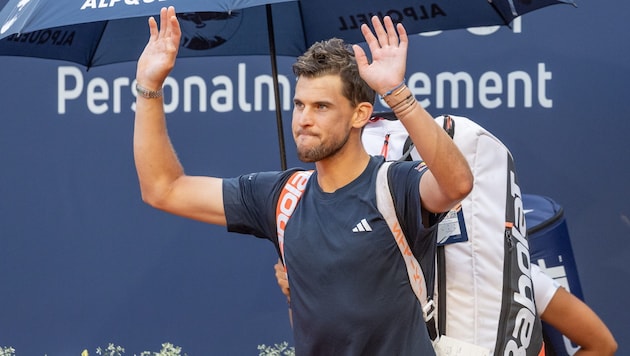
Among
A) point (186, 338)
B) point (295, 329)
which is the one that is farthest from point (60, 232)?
point (295, 329)

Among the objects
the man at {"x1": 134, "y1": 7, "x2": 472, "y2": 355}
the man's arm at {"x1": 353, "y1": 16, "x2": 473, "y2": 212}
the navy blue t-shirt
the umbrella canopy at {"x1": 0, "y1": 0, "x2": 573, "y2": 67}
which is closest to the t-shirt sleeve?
the man at {"x1": 134, "y1": 7, "x2": 472, "y2": 355}

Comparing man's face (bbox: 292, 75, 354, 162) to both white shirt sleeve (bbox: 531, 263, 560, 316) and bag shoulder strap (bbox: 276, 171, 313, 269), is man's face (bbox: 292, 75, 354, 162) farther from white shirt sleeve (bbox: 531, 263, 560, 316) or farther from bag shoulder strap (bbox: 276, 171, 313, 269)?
white shirt sleeve (bbox: 531, 263, 560, 316)

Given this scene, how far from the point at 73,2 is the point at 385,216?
1.01 m

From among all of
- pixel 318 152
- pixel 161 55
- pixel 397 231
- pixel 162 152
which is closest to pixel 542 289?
pixel 397 231

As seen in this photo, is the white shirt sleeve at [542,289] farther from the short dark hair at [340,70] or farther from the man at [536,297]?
the short dark hair at [340,70]

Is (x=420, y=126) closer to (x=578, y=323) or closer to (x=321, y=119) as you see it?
(x=321, y=119)

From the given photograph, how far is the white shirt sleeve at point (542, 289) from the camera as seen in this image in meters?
3.39

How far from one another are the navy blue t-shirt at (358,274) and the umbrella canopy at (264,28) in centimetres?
105

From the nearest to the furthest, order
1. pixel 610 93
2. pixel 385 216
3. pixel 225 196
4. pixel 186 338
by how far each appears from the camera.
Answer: pixel 385 216 → pixel 225 196 → pixel 610 93 → pixel 186 338

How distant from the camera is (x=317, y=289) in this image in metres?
2.71

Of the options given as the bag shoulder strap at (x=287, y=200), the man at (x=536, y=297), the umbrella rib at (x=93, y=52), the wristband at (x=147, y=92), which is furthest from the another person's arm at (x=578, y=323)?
the umbrella rib at (x=93, y=52)

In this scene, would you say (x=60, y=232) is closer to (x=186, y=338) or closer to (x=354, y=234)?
(x=186, y=338)

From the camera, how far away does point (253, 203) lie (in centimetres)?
292

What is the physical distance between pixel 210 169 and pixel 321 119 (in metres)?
1.87
